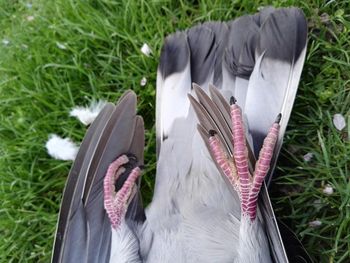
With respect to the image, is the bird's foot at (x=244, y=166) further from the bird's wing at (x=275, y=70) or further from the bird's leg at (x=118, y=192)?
the bird's leg at (x=118, y=192)

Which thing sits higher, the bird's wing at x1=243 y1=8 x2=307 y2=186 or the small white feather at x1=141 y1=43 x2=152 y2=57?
the small white feather at x1=141 y1=43 x2=152 y2=57

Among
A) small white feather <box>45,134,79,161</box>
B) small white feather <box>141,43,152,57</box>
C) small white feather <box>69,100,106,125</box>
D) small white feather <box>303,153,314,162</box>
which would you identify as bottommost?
small white feather <box>303,153,314,162</box>

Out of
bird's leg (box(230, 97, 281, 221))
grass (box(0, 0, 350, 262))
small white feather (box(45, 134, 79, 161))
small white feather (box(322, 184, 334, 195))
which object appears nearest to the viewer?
bird's leg (box(230, 97, 281, 221))

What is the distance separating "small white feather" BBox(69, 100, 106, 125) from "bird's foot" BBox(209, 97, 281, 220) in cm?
89

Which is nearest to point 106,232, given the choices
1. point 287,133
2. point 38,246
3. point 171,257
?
point 171,257

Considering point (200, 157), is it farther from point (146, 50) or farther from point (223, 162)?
point (146, 50)

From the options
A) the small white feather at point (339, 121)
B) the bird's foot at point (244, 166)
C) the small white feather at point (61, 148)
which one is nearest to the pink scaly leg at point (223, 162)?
the bird's foot at point (244, 166)

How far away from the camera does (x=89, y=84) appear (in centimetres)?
311

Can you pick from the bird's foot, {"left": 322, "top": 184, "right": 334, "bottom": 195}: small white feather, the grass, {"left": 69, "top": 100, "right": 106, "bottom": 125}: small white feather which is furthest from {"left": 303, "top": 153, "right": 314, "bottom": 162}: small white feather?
{"left": 69, "top": 100, "right": 106, "bottom": 125}: small white feather

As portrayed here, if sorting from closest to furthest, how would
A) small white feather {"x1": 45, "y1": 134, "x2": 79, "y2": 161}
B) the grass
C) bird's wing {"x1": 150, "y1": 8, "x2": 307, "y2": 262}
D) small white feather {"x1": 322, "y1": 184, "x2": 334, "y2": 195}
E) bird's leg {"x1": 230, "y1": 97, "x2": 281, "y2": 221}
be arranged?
bird's leg {"x1": 230, "y1": 97, "x2": 281, "y2": 221}, bird's wing {"x1": 150, "y1": 8, "x2": 307, "y2": 262}, small white feather {"x1": 322, "y1": 184, "x2": 334, "y2": 195}, the grass, small white feather {"x1": 45, "y1": 134, "x2": 79, "y2": 161}

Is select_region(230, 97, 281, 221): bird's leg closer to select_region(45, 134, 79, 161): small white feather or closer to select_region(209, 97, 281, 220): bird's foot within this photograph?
select_region(209, 97, 281, 220): bird's foot

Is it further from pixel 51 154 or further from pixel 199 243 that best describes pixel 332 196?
pixel 51 154

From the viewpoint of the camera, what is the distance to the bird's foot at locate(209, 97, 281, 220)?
2.21 m

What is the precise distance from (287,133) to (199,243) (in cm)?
66
